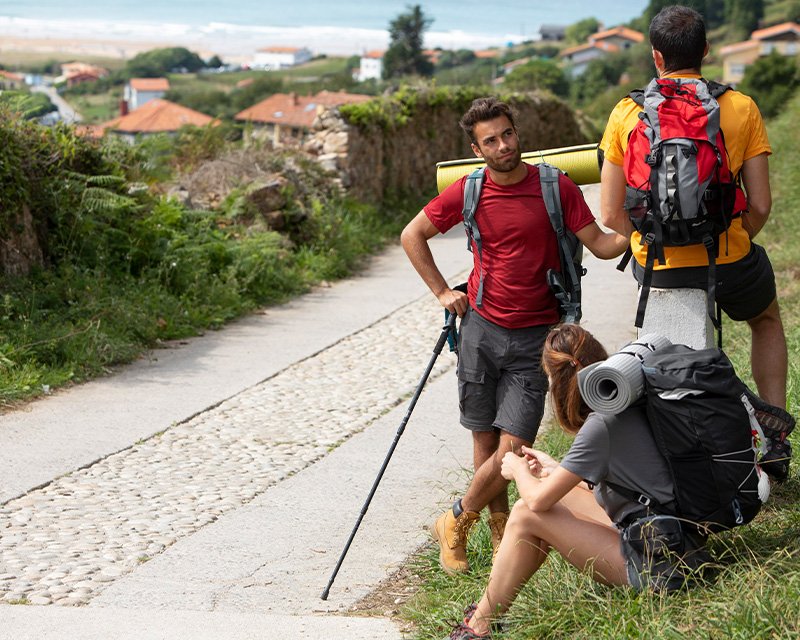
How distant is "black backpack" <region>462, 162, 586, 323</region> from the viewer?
4.67 metres

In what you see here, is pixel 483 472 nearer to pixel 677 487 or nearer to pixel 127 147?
pixel 677 487

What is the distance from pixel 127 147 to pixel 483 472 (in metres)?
7.53

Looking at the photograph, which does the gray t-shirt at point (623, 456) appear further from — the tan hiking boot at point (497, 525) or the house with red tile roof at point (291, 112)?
the house with red tile roof at point (291, 112)

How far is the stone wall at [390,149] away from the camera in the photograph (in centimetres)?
1578

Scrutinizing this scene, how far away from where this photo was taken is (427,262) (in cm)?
503

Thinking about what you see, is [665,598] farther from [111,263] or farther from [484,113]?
[111,263]

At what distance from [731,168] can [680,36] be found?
1.71ft

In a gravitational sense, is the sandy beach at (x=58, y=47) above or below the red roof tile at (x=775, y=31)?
below

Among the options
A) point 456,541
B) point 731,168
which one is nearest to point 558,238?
point 731,168

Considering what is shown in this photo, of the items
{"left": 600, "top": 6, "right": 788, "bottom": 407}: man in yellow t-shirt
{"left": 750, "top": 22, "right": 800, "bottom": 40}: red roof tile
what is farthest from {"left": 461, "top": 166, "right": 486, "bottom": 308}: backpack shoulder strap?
{"left": 750, "top": 22, "right": 800, "bottom": 40}: red roof tile

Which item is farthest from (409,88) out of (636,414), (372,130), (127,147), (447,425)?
(636,414)

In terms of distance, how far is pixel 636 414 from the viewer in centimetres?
376

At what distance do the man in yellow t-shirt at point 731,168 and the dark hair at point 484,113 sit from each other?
0.40m

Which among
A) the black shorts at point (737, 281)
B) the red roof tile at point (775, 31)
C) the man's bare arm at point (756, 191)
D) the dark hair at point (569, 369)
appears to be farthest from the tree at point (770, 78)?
the red roof tile at point (775, 31)
